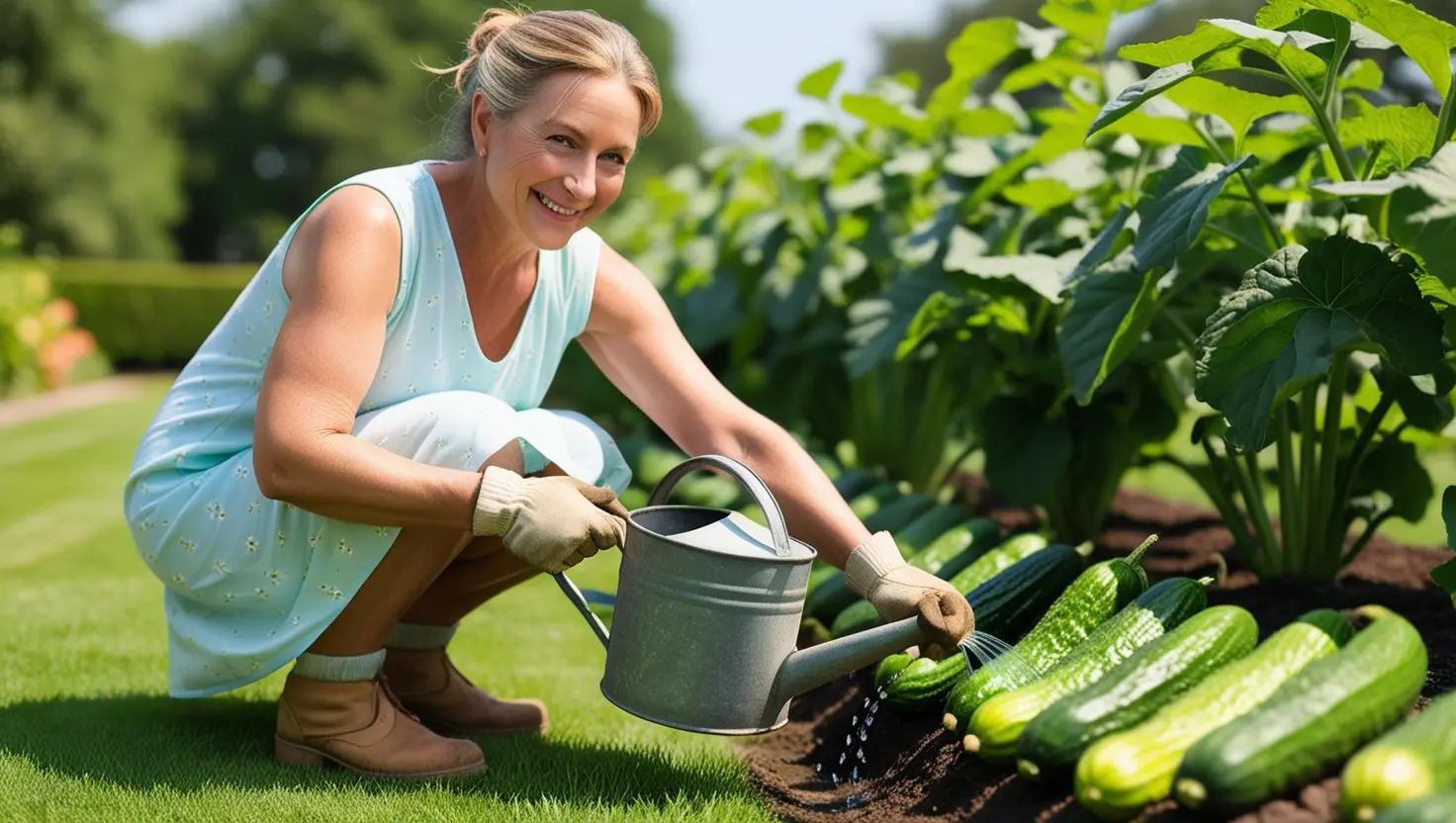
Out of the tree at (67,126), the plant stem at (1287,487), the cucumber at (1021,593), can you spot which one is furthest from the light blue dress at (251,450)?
the tree at (67,126)

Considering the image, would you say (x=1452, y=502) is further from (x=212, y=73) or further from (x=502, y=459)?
(x=212, y=73)

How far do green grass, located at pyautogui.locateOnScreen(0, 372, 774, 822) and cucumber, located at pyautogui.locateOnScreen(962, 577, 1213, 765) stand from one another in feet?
1.45

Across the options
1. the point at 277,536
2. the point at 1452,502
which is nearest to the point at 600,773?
the point at 277,536

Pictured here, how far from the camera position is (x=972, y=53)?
4320 millimetres

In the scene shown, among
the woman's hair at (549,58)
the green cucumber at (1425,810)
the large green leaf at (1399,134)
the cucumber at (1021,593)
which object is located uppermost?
the woman's hair at (549,58)

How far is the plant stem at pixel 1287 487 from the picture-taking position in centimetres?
336

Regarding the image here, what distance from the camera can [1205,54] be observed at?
2.47 meters

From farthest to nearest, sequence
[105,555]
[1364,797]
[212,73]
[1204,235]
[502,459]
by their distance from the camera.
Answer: [212,73], [105,555], [1204,235], [502,459], [1364,797]

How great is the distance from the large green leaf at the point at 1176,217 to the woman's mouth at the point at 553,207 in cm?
107

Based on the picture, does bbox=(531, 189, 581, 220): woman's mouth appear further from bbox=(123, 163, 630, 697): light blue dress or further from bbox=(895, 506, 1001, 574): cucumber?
bbox=(895, 506, 1001, 574): cucumber

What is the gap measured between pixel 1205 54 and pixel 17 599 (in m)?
3.73

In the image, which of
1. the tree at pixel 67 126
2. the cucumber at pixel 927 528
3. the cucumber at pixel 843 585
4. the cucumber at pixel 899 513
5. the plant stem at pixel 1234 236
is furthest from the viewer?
the tree at pixel 67 126

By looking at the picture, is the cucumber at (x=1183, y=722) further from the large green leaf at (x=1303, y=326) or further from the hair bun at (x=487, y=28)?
the hair bun at (x=487, y=28)

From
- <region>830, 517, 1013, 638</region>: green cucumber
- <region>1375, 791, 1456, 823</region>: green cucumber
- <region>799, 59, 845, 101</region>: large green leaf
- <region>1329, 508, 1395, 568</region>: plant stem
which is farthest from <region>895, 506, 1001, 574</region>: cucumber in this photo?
<region>799, 59, 845, 101</region>: large green leaf
